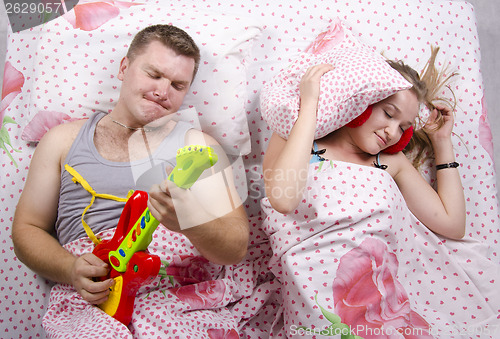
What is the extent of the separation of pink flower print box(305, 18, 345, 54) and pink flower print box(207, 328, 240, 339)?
27.4 inches

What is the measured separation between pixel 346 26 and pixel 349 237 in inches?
24.5

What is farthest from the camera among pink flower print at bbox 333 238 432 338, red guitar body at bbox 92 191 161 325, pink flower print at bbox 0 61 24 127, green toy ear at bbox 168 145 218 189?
pink flower print at bbox 0 61 24 127

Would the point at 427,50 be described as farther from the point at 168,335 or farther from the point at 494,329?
the point at 168,335

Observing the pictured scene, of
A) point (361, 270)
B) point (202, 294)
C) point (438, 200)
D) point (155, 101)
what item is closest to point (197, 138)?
point (155, 101)

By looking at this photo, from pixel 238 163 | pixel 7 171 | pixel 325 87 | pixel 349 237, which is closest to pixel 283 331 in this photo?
pixel 349 237

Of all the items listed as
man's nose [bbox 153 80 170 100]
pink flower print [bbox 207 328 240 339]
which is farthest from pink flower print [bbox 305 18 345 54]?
pink flower print [bbox 207 328 240 339]

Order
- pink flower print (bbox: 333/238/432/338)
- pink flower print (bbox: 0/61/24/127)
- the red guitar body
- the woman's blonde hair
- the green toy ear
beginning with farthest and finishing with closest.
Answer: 1. pink flower print (bbox: 0/61/24/127)
2. the woman's blonde hair
3. pink flower print (bbox: 333/238/432/338)
4. the red guitar body
5. the green toy ear

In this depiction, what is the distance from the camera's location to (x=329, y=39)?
1.19 m

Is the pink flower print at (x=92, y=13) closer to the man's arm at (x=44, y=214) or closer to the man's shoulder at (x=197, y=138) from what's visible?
the man's arm at (x=44, y=214)

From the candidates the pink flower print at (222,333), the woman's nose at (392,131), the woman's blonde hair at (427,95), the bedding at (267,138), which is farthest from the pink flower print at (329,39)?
the pink flower print at (222,333)

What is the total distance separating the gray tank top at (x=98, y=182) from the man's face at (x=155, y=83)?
75mm

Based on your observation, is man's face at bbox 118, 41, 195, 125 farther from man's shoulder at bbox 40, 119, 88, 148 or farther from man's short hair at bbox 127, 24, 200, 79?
man's shoulder at bbox 40, 119, 88, 148

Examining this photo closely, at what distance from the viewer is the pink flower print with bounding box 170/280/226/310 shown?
3.20 ft

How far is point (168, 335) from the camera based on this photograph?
0.89m
